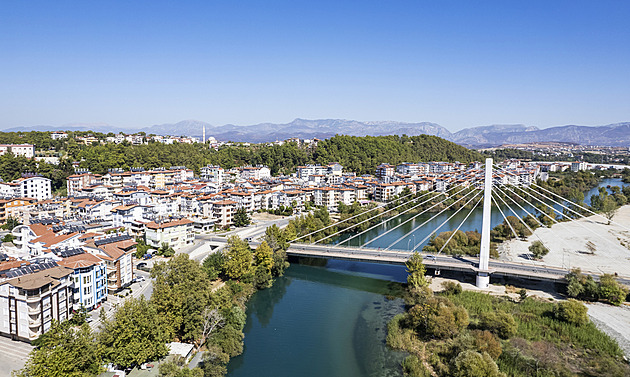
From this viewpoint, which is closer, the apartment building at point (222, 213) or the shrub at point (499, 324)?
the shrub at point (499, 324)

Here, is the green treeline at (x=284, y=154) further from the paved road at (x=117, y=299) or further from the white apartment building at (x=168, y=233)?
the paved road at (x=117, y=299)

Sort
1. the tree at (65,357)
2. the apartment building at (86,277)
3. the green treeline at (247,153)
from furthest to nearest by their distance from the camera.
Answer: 1. the green treeline at (247,153)
2. the apartment building at (86,277)
3. the tree at (65,357)

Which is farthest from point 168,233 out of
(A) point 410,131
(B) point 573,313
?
(A) point 410,131

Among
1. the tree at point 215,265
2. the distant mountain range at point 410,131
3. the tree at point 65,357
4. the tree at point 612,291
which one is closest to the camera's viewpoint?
the tree at point 65,357

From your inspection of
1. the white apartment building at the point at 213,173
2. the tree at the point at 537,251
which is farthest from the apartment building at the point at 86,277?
the white apartment building at the point at 213,173

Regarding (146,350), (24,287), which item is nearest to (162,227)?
(24,287)

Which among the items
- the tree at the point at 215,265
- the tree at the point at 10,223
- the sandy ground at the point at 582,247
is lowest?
the sandy ground at the point at 582,247

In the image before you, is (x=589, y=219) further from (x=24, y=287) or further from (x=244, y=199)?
(x=24, y=287)
